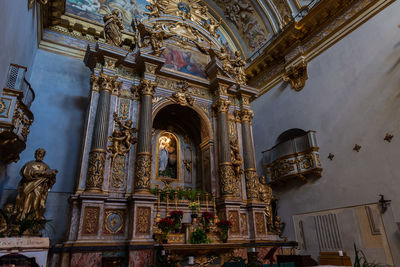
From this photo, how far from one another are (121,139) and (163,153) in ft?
7.69

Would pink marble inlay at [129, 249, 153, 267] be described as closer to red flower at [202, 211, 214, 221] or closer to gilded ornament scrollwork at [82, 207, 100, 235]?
gilded ornament scrollwork at [82, 207, 100, 235]

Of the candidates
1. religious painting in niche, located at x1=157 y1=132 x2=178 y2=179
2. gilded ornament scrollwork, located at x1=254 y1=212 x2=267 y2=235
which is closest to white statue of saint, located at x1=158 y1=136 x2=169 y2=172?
religious painting in niche, located at x1=157 y1=132 x2=178 y2=179

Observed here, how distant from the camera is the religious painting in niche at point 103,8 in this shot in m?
11.3

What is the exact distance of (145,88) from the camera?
27.8 feet

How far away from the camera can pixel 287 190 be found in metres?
11.8

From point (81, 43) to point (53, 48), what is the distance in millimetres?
1069

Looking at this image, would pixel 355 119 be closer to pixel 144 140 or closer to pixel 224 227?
pixel 224 227

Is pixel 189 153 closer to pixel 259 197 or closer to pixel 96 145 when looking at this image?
pixel 259 197

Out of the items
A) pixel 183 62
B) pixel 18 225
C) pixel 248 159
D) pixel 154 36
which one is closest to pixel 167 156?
pixel 248 159

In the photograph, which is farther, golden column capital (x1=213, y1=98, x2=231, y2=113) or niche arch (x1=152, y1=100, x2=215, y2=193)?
golden column capital (x1=213, y1=98, x2=231, y2=113)

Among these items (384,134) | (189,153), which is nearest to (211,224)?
(189,153)

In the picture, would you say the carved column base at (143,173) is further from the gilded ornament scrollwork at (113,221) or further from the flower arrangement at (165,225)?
the flower arrangement at (165,225)

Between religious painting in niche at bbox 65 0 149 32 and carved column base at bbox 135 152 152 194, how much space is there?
23.1 ft

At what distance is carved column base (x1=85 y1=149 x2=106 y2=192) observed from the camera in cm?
677
